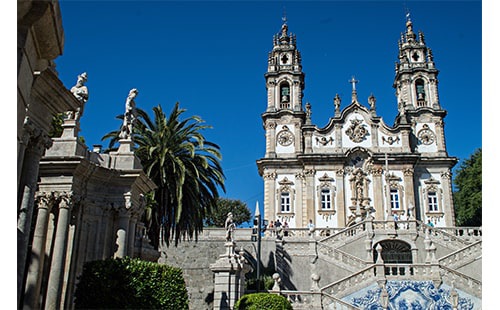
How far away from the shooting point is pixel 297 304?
1900 centimetres

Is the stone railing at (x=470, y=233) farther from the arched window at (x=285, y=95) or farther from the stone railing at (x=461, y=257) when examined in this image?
the arched window at (x=285, y=95)

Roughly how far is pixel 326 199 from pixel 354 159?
14.6 feet

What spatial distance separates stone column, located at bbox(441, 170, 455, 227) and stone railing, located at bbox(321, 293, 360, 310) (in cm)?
2204

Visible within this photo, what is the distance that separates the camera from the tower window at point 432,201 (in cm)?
3869

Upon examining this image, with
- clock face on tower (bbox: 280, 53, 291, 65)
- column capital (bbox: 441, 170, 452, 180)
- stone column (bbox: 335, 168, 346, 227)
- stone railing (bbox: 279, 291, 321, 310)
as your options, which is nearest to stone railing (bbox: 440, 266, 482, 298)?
stone railing (bbox: 279, 291, 321, 310)

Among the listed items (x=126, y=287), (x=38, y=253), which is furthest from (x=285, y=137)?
(x=38, y=253)

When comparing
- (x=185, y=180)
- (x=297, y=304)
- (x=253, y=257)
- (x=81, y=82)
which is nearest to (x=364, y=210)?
(x=253, y=257)

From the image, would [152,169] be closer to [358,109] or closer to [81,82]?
[81,82]

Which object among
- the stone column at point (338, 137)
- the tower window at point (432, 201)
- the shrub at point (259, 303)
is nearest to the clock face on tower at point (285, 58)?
the stone column at point (338, 137)

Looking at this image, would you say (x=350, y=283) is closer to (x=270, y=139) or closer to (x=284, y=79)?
(x=270, y=139)

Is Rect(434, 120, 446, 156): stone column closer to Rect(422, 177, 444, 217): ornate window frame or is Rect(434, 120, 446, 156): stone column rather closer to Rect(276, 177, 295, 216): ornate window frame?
Rect(422, 177, 444, 217): ornate window frame

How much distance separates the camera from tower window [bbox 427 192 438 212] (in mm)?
38688

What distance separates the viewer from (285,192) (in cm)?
3928

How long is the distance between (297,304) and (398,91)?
31.7 meters
